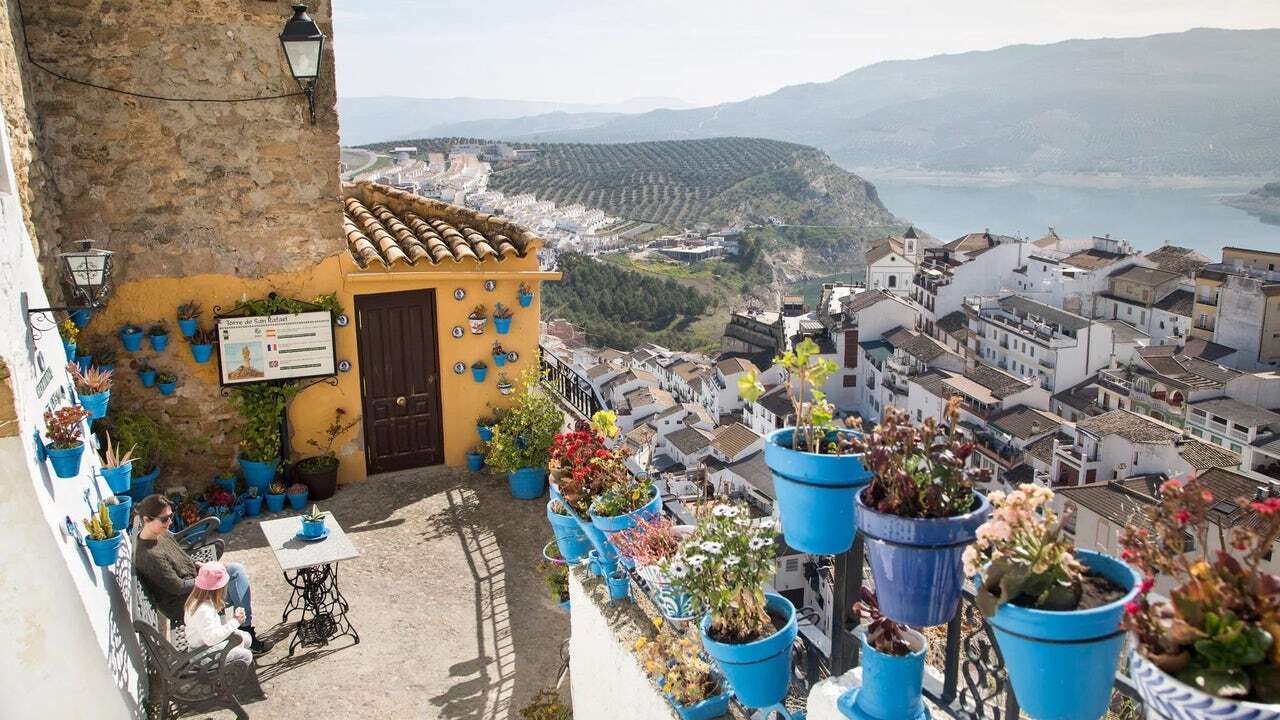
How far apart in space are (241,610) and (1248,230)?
6396 inches

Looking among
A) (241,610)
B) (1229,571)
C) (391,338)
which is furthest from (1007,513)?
(391,338)

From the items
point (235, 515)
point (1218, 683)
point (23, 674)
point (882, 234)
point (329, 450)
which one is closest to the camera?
point (1218, 683)

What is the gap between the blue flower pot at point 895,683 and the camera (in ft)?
8.12

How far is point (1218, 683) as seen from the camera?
166 cm

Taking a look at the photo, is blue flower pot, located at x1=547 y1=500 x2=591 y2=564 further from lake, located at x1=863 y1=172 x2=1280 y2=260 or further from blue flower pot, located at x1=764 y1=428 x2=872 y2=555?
lake, located at x1=863 y1=172 x2=1280 y2=260

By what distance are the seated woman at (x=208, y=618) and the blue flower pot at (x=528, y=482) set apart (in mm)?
2984

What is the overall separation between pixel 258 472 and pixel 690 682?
17.8ft

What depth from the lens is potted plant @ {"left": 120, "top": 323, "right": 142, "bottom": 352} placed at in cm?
725

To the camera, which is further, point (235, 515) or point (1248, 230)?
point (1248, 230)

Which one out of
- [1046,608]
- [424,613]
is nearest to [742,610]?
[1046,608]

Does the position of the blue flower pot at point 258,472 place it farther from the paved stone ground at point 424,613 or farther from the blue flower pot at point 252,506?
the paved stone ground at point 424,613

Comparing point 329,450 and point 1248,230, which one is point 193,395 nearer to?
point 329,450

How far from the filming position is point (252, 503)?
7.63 meters

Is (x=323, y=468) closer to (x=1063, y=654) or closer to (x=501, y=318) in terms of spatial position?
(x=501, y=318)
